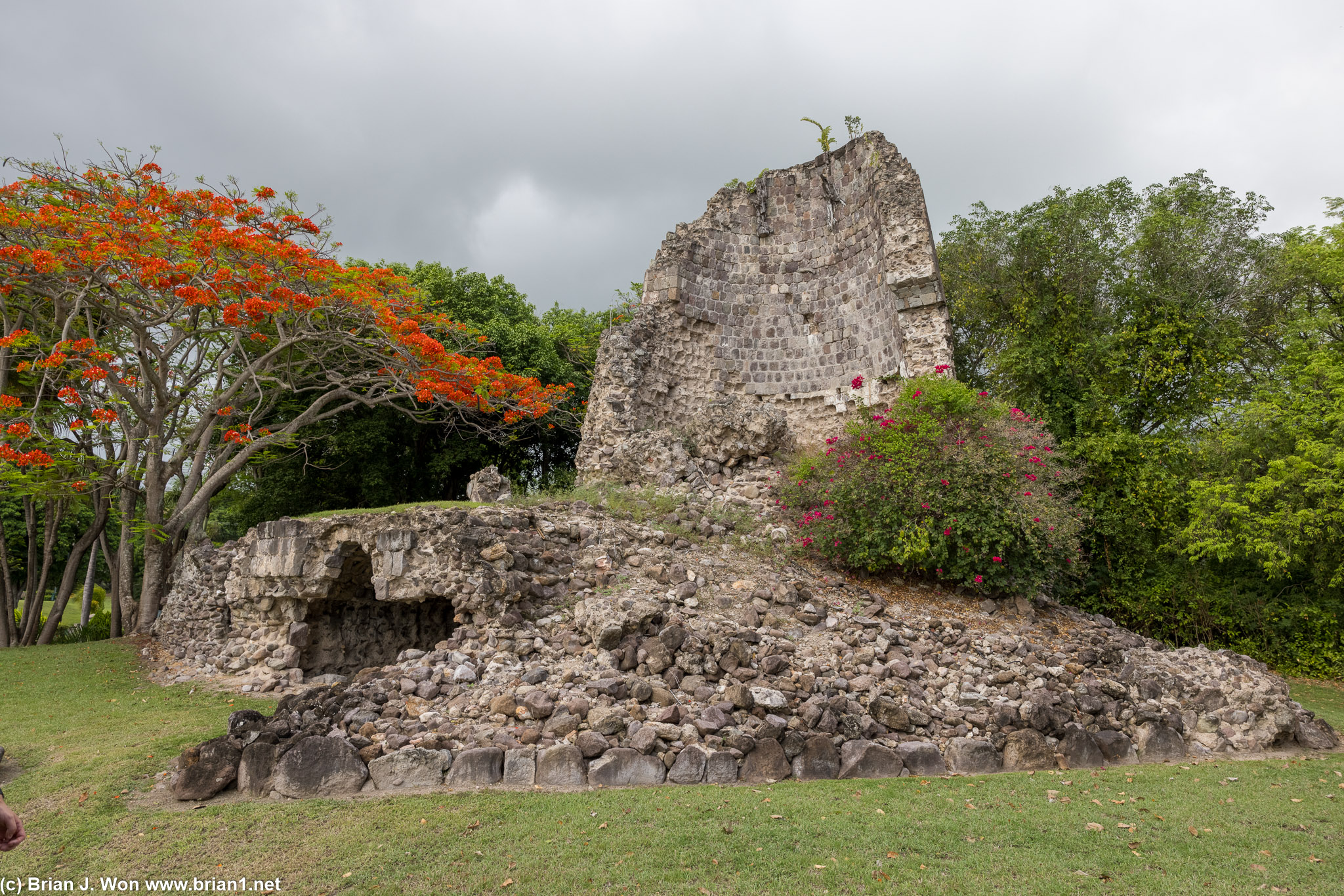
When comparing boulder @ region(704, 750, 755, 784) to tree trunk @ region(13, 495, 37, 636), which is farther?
tree trunk @ region(13, 495, 37, 636)

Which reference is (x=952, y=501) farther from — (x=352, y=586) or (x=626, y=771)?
(x=352, y=586)

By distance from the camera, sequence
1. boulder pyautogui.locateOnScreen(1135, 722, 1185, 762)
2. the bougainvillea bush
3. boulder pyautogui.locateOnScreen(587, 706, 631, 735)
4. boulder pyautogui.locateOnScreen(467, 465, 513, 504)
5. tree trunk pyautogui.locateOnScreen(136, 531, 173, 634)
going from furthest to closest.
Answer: tree trunk pyautogui.locateOnScreen(136, 531, 173, 634), boulder pyautogui.locateOnScreen(467, 465, 513, 504), the bougainvillea bush, boulder pyautogui.locateOnScreen(1135, 722, 1185, 762), boulder pyautogui.locateOnScreen(587, 706, 631, 735)

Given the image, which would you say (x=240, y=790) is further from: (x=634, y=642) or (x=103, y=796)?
(x=634, y=642)

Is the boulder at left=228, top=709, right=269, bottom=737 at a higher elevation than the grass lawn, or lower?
higher

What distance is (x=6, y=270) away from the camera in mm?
12383

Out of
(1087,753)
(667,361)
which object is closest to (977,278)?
(667,361)

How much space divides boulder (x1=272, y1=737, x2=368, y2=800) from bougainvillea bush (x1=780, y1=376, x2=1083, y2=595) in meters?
7.00

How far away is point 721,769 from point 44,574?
55.9 feet

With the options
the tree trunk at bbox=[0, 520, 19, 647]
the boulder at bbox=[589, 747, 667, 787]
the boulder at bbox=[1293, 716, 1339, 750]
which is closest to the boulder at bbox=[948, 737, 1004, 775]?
the boulder at bbox=[589, 747, 667, 787]

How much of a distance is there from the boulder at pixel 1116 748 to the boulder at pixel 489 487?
881 cm

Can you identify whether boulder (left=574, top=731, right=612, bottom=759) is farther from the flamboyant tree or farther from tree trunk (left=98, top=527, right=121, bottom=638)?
tree trunk (left=98, top=527, right=121, bottom=638)

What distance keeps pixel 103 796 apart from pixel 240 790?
1.10 meters

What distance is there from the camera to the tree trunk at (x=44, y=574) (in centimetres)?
1617

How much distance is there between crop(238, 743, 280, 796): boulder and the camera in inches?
254
